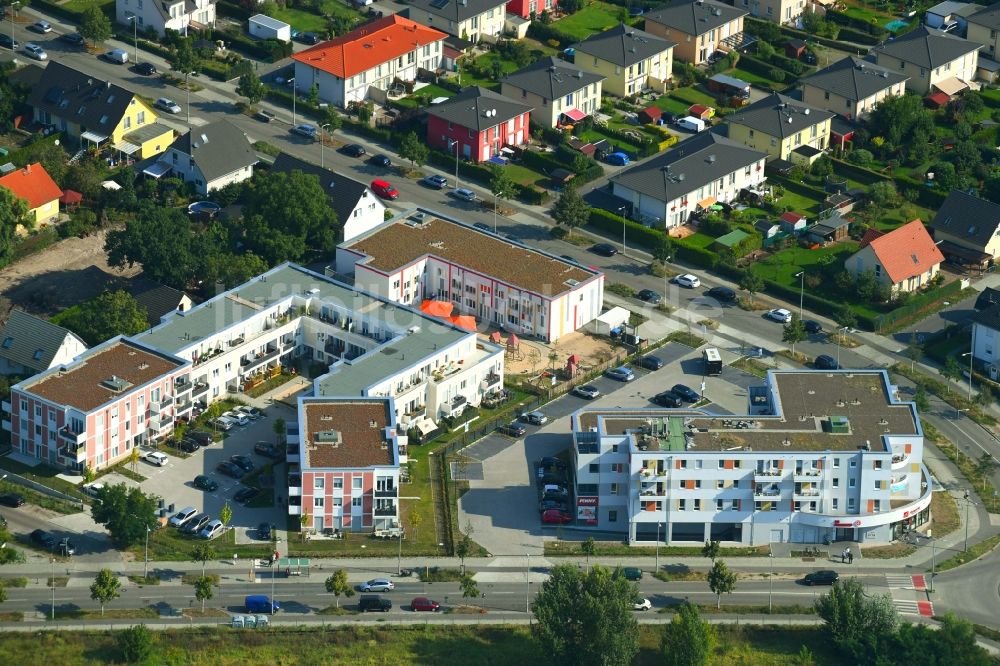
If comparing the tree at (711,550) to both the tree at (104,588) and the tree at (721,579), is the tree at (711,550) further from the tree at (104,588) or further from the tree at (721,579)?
the tree at (104,588)

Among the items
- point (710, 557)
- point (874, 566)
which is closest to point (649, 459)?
point (710, 557)

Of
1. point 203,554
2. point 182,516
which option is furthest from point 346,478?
point 182,516

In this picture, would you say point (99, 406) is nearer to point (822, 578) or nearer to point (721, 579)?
point (721, 579)

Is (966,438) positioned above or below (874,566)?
above

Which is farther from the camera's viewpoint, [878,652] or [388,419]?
[388,419]

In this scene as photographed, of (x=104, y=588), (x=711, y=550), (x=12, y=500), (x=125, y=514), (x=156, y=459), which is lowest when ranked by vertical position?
(x=104, y=588)

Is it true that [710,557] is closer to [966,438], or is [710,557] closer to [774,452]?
[774,452]
